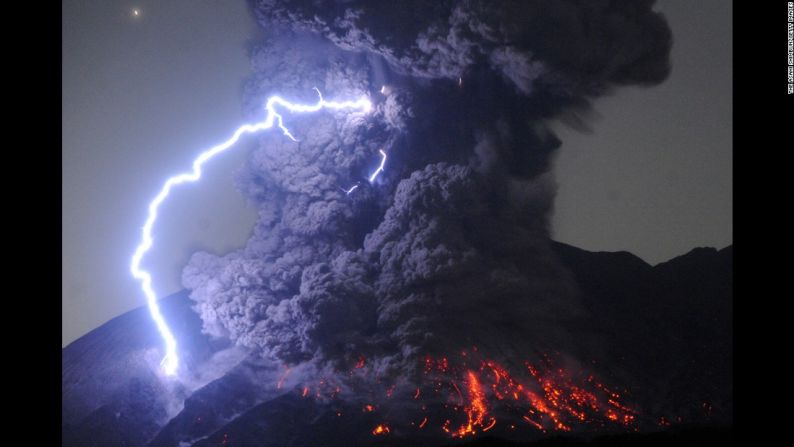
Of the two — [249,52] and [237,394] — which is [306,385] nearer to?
[237,394]

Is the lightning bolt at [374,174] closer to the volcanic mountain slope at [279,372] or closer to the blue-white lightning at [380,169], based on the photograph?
the blue-white lightning at [380,169]

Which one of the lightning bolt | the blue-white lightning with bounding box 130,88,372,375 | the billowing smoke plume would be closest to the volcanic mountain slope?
the blue-white lightning with bounding box 130,88,372,375

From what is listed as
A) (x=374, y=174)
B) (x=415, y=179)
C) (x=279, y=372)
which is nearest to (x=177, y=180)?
(x=374, y=174)

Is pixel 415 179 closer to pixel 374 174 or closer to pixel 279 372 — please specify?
pixel 374 174

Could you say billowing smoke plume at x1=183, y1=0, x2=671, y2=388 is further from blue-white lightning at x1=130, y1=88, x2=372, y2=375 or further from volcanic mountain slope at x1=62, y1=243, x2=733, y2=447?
volcanic mountain slope at x1=62, y1=243, x2=733, y2=447

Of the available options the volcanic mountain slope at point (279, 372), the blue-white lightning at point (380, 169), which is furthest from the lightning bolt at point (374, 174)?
the volcanic mountain slope at point (279, 372)

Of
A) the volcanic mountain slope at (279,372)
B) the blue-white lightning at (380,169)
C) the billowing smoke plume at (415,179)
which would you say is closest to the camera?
the volcanic mountain slope at (279,372)
